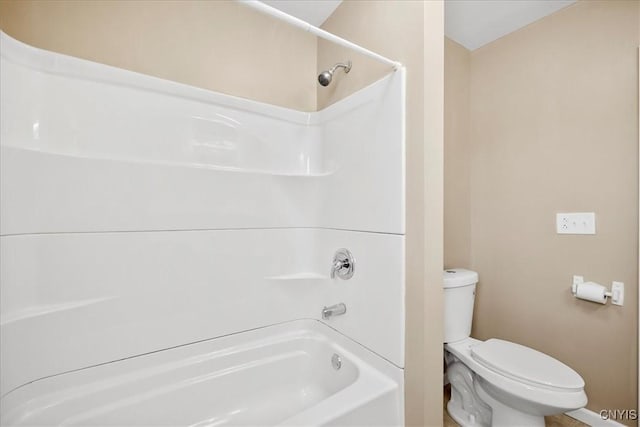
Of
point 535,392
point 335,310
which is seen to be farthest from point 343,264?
point 535,392

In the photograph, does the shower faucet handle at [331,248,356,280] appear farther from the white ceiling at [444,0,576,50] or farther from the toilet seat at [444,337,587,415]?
the white ceiling at [444,0,576,50]

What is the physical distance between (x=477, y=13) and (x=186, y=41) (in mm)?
1774

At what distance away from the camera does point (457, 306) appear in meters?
1.73

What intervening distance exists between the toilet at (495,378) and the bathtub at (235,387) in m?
0.64

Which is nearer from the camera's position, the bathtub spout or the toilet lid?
the toilet lid

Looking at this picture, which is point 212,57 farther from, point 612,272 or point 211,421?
point 612,272

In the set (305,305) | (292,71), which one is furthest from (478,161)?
(305,305)

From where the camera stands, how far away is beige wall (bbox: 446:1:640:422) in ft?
5.00

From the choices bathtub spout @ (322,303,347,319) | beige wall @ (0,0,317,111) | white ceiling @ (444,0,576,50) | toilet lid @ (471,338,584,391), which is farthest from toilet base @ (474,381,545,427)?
white ceiling @ (444,0,576,50)

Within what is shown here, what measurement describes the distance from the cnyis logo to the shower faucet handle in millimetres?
1688

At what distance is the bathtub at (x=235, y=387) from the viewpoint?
103 centimetres

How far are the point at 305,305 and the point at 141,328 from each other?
820 mm

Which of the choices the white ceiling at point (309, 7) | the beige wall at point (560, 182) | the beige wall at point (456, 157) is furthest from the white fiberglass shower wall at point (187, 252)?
the beige wall at point (560, 182)

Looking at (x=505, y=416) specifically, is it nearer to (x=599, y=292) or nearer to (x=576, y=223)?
(x=599, y=292)
